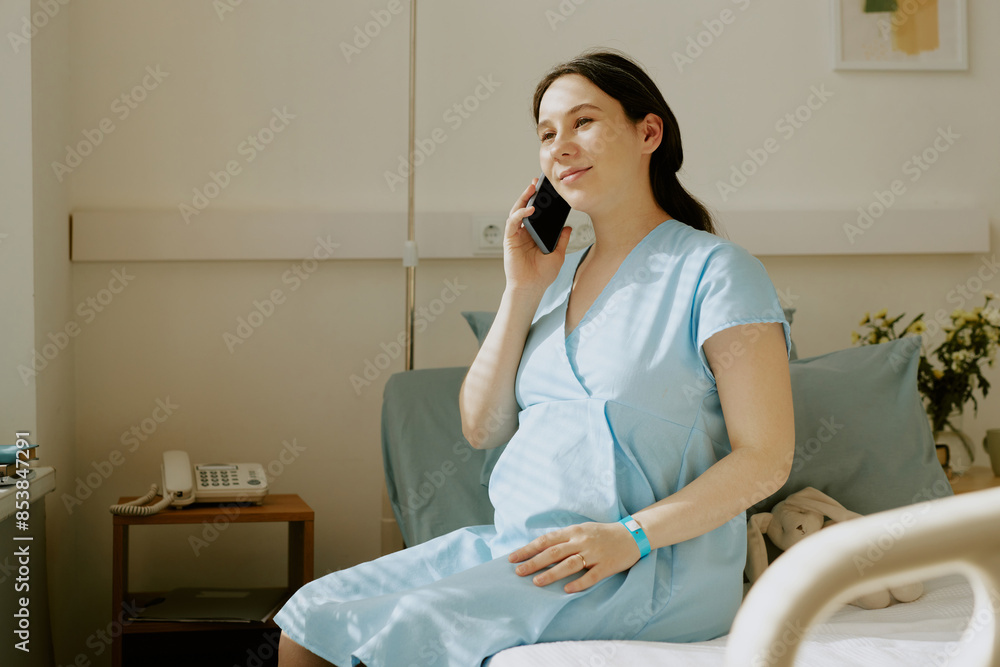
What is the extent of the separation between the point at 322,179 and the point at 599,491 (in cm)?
133

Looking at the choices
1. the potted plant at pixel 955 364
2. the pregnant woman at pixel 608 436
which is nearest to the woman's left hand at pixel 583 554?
the pregnant woman at pixel 608 436

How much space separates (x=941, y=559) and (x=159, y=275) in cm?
208

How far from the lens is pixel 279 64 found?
2207 millimetres

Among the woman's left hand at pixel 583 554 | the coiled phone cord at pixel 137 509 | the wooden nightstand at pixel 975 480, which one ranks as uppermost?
the woman's left hand at pixel 583 554

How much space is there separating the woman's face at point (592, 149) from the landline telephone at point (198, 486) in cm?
102

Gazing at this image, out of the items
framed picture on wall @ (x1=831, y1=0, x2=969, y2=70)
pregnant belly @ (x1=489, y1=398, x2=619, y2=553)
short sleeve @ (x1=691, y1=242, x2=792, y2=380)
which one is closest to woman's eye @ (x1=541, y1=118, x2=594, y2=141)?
short sleeve @ (x1=691, y1=242, x2=792, y2=380)

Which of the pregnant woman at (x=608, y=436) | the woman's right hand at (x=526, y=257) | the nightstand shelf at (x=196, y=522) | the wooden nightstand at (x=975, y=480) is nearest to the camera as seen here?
the pregnant woman at (x=608, y=436)

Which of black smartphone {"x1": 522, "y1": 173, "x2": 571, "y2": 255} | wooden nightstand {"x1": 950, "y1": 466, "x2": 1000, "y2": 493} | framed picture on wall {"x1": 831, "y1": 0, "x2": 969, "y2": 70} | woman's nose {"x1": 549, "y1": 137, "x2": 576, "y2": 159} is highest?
framed picture on wall {"x1": 831, "y1": 0, "x2": 969, "y2": 70}

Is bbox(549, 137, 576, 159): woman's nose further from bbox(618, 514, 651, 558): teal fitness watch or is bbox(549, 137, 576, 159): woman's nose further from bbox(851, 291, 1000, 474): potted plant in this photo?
bbox(851, 291, 1000, 474): potted plant

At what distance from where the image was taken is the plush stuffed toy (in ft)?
4.83

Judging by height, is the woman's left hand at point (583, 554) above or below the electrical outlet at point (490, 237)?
below

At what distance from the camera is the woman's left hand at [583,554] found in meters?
1.12

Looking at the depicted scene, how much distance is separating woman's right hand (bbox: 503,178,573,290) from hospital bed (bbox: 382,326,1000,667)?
0.39m

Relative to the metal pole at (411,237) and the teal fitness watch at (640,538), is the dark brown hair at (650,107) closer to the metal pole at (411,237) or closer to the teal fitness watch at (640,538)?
the teal fitness watch at (640,538)
